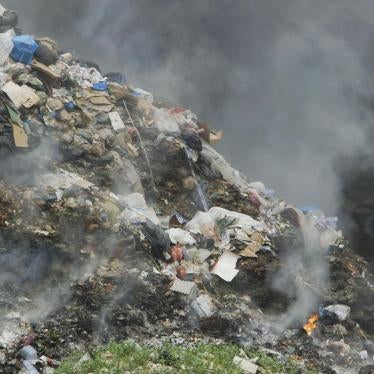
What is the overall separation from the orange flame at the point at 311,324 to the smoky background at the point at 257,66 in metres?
5.53

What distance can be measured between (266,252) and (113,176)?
7.47 feet

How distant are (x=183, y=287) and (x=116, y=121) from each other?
299 cm

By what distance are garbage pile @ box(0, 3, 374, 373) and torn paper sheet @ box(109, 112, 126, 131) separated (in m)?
0.03

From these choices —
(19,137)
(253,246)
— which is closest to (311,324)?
(253,246)

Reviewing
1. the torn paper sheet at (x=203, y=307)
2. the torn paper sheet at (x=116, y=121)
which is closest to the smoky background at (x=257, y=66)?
the torn paper sheet at (x=116, y=121)

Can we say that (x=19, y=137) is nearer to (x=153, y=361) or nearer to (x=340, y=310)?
(x=153, y=361)

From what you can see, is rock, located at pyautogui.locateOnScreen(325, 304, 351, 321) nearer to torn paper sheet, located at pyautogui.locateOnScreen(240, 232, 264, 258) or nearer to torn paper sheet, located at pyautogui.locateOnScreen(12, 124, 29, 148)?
torn paper sheet, located at pyautogui.locateOnScreen(240, 232, 264, 258)

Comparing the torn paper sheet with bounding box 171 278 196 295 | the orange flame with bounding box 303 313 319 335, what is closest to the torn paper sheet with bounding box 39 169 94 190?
the torn paper sheet with bounding box 171 278 196 295

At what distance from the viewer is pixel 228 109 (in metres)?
12.5

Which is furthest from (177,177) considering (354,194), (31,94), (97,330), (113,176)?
(354,194)

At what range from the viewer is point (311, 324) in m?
5.86

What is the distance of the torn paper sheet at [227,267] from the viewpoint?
5.84m

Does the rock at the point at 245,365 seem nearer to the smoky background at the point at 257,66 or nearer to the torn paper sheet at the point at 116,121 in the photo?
the torn paper sheet at the point at 116,121

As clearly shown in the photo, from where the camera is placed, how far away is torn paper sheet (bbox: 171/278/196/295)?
17.2 ft
